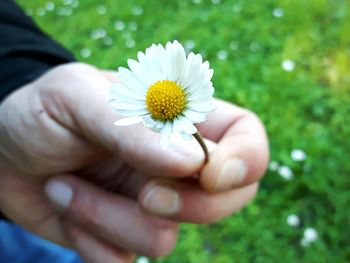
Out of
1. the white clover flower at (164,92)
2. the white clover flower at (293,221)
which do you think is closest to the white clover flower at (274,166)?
the white clover flower at (293,221)

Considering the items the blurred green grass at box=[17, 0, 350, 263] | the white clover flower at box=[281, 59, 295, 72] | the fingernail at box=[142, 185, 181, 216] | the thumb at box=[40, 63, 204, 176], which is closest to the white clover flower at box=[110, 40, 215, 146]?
the thumb at box=[40, 63, 204, 176]

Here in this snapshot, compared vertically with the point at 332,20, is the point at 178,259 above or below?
below

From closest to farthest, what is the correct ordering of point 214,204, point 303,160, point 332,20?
point 214,204 < point 303,160 < point 332,20

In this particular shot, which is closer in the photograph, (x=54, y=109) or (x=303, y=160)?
(x=54, y=109)

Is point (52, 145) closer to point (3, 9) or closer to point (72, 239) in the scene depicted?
point (72, 239)

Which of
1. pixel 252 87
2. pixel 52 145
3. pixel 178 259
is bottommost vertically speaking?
pixel 178 259

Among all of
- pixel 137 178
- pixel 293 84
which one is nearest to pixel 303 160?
pixel 293 84
